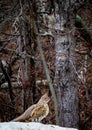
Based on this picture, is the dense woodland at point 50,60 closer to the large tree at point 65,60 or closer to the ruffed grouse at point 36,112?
the large tree at point 65,60

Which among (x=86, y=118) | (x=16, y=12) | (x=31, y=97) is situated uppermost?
(x=16, y=12)

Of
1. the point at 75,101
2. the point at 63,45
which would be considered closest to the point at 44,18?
the point at 63,45

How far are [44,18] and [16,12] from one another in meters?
0.64

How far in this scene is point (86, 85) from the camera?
8.35 meters

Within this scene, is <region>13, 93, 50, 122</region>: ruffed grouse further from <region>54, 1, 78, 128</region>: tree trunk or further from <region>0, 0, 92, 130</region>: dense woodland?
<region>54, 1, 78, 128</region>: tree trunk

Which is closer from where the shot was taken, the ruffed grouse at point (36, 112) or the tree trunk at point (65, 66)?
the ruffed grouse at point (36, 112)

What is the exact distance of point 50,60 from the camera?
25.8 feet

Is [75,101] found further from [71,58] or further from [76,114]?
[71,58]

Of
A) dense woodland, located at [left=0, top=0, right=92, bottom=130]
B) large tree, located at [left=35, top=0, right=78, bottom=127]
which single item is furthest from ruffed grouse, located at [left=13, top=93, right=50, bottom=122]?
large tree, located at [left=35, top=0, right=78, bottom=127]

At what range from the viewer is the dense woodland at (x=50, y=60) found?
6.75m

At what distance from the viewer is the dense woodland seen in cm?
675

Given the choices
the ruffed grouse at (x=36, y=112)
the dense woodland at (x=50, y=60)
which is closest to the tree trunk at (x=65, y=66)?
the dense woodland at (x=50, y=60)

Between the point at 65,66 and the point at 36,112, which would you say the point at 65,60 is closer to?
the point at 65,66

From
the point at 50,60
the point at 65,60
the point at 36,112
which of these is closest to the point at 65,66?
the point at 65,60
